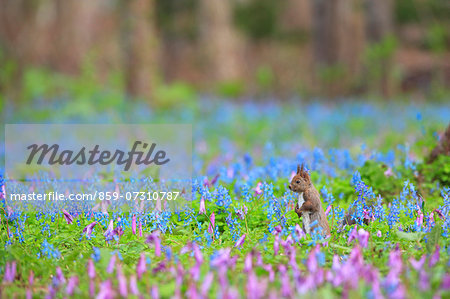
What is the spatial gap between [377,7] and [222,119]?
5262mm

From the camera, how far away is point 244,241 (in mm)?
3195

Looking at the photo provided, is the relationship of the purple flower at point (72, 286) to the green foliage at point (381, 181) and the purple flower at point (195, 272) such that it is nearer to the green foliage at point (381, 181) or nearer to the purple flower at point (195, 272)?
the purple flower at point (195, 272)

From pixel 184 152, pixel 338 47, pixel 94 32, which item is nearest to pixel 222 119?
pixel 184 152

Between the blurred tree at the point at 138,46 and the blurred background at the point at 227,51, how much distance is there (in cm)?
2

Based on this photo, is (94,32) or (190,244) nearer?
(190,244)

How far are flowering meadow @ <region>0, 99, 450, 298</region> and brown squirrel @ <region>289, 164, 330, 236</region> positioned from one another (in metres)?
0.09

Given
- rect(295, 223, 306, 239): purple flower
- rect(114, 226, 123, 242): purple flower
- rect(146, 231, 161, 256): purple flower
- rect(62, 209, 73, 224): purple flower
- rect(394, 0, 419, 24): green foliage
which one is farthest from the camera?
rect(394, 0, 419, 24): green foliage

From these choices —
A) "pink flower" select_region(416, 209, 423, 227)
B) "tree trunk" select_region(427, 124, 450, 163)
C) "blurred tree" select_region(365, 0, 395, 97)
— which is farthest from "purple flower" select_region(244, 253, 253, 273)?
"blurred tree" select_region(365, 0, 395, 97)

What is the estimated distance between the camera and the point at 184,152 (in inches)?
308

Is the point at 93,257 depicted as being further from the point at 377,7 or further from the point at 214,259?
the point at 377,7

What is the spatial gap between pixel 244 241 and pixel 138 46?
9.68m

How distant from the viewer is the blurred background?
41.2 feet

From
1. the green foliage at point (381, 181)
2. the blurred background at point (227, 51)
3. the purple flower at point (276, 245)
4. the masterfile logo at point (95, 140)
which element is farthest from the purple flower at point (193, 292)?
the blurred background at point (227, 51)

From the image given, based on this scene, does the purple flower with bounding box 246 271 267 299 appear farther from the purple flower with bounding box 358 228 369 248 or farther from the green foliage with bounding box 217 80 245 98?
the green foliage with bounding box 217 80 245 98
